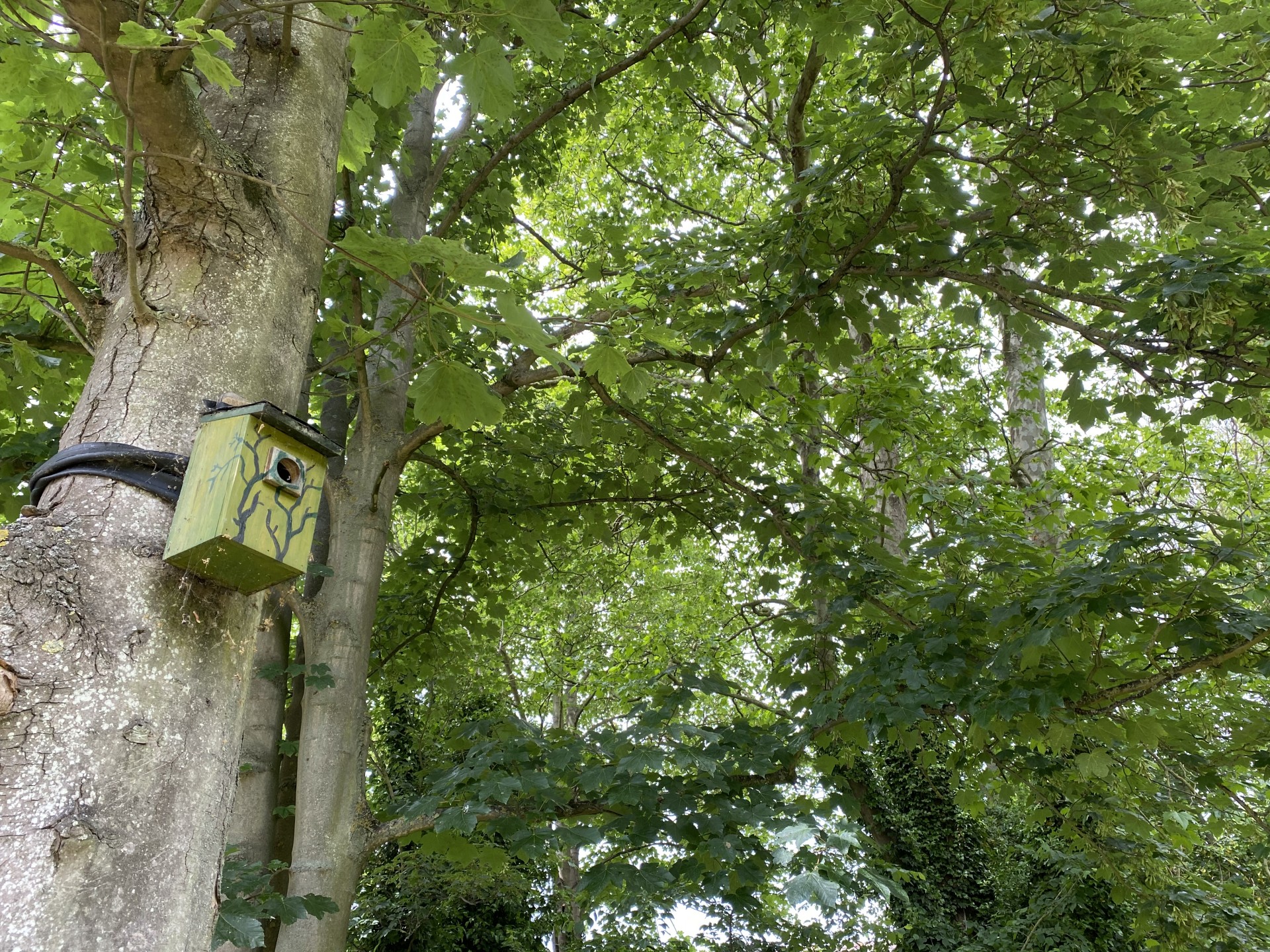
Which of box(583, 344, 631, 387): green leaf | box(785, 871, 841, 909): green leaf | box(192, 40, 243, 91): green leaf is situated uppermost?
box(583, 344, 631, 387): green leaf

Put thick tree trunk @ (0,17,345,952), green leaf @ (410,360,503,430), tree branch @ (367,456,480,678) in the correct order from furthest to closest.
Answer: tree branch @ (367,456,480,678) → green leaf @ (410,360,503,430) → thick tree trunk @ (0,17,345,952)

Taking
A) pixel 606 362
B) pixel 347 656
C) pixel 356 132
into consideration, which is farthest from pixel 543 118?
pixel 347 656

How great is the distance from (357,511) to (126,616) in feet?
10.3

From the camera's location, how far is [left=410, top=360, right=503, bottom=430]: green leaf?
2.05 metres

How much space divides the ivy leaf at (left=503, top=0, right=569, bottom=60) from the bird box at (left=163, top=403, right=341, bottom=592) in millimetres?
1043

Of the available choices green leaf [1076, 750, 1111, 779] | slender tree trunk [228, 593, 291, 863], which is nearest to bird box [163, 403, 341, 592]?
slender tree trunk [228, 593, 291, 863]

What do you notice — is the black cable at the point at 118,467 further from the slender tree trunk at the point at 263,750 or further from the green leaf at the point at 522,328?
Answer: the slender tree trunk at the point at 263,750

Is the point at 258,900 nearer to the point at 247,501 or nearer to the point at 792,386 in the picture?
the point at 247,501

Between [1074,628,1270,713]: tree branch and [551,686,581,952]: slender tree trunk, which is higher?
[551,686,581,952]: slender tree trunk

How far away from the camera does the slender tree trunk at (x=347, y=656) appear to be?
3.68 m

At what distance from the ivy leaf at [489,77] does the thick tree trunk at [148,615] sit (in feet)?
1.69

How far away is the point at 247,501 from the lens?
1464 millimetres

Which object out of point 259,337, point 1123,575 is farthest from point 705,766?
point 259,337

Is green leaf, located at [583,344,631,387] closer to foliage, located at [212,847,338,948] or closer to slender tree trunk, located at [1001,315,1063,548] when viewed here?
foliage, located at [212,847,338,948]
